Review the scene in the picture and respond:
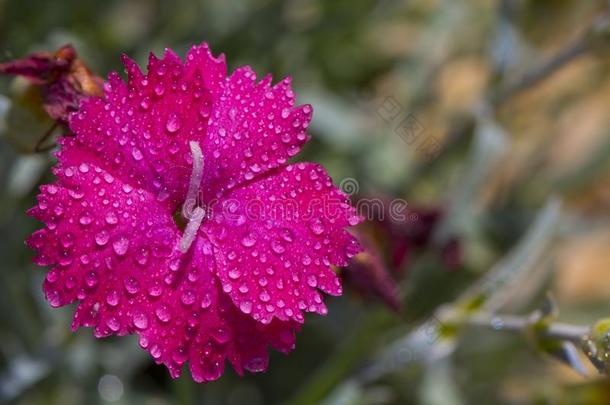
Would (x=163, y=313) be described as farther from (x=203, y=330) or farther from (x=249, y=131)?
(x=249, y=131)

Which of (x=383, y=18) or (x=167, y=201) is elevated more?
(x=383, y=18)

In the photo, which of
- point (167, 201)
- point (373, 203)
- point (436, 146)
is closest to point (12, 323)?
point (373, 203)

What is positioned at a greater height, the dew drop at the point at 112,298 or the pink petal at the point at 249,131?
the pink petal at the point at 249,131

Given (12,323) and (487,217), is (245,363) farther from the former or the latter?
(487,217)

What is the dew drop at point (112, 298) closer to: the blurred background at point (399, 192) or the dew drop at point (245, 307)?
the dew drop at point (245, 307)

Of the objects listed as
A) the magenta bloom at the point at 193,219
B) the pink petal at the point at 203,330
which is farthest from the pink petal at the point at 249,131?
the pink petal at the point at 203,330

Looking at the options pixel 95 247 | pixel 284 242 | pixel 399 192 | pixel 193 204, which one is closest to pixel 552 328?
pixel 284 242
